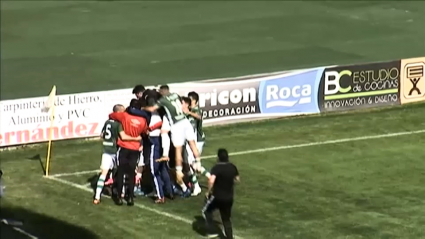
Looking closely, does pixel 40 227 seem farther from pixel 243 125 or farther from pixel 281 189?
pixel 243 125

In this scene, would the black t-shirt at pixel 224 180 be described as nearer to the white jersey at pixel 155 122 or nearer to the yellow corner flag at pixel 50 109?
the white jersey at pixel 155 122

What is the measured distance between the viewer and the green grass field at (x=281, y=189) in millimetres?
17594

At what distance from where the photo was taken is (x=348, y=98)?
93.0 ft

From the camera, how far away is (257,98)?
26953 millimetres

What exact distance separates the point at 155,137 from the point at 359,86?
1098 cm

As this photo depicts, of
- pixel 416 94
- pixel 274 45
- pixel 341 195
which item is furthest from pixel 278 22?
pixel 341 195

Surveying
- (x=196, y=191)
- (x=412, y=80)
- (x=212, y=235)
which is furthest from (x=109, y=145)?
(x=412, y=80)

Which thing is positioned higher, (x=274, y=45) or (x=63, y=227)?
(x=274, y=45)

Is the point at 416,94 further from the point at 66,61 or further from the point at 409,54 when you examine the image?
the point at 66,61

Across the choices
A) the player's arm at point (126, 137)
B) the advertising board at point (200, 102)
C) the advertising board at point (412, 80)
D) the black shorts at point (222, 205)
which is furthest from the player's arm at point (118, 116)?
the advertising board at point (412, 80)

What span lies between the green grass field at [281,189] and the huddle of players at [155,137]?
49cm

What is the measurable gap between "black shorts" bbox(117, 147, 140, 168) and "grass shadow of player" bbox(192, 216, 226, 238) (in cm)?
154

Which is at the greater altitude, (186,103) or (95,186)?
(186,103)

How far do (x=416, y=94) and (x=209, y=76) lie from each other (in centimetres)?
815
